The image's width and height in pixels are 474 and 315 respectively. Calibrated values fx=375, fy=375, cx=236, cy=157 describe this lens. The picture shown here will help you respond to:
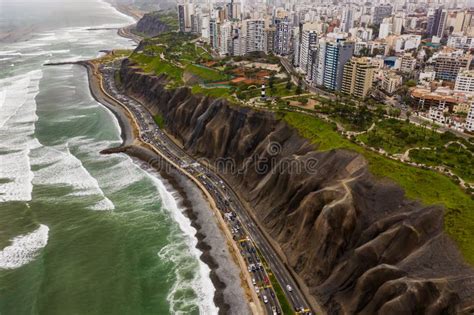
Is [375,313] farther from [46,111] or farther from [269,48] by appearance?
[269,48]

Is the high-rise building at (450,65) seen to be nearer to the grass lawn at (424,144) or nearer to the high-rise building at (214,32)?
the grass lawn at (424,144)

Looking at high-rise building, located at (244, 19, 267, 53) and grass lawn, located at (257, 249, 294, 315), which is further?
high-rise building, located at (244, 19, 267, 53)

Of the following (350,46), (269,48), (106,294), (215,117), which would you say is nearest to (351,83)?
(350,46)

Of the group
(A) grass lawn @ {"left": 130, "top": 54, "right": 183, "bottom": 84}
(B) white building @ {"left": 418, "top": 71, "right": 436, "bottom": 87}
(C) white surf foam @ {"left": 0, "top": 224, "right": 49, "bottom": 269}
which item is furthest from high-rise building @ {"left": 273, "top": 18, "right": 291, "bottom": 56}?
(C) white surf foam @ {"left": 0, "top": 224, "right": 49, "bottom": 269}

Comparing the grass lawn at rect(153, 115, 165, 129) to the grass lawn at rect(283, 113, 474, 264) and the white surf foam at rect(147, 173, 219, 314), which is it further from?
the grass lawn at rect(283, 113, 474, 264)

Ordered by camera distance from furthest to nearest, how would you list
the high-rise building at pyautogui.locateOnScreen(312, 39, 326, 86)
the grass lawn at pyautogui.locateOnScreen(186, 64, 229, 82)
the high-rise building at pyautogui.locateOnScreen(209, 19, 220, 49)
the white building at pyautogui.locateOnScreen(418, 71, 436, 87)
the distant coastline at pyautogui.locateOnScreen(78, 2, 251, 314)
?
the high-rise building at pyautogui.locateOnScreen(209, 19, 220, 49) < the white building at pyautogui.locateOnScreen(418, 71, 436, 87) < the grass lawn at pyautogui.locateOnScreen(186, 64, 229, 82) < the high-rise building at pyautogui.locateOnScreen(312, 39, 326, 86) < the distant coastline at pyautogui.locateOnScreen(78, 2, 251, 314)

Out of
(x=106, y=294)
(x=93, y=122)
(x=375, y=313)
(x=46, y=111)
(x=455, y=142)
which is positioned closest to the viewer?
(x=375, y=313)

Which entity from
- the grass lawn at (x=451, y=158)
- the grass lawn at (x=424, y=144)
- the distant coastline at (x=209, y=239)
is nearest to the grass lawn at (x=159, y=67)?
the distant coastline at (x=209, y=239)
